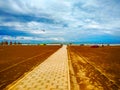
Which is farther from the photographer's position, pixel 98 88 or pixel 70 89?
pixel 98 88

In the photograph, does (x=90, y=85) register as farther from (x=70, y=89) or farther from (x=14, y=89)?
(x=14, y=89)

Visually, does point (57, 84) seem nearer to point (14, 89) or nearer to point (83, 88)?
point (83, 88)

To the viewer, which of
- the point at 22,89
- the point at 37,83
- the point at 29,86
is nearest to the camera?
the point at 22,89

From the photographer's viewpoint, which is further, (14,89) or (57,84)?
(57,84)

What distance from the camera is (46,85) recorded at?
7.58 m

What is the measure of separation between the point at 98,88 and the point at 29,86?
10.7 feet

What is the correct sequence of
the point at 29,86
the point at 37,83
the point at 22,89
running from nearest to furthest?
the point at 22,89 → the point at 29,86 → the point at 37,83

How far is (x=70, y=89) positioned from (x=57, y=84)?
96 cm

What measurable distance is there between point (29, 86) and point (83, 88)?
2541 mm

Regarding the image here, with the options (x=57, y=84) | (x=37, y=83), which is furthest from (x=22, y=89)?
(x=57, y=84)

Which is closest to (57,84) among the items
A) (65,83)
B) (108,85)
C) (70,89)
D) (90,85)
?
(65,83)

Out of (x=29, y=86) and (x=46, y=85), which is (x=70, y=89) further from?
(x=29, y=86)

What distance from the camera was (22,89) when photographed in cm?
691

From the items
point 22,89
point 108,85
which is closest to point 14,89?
point 22,89
